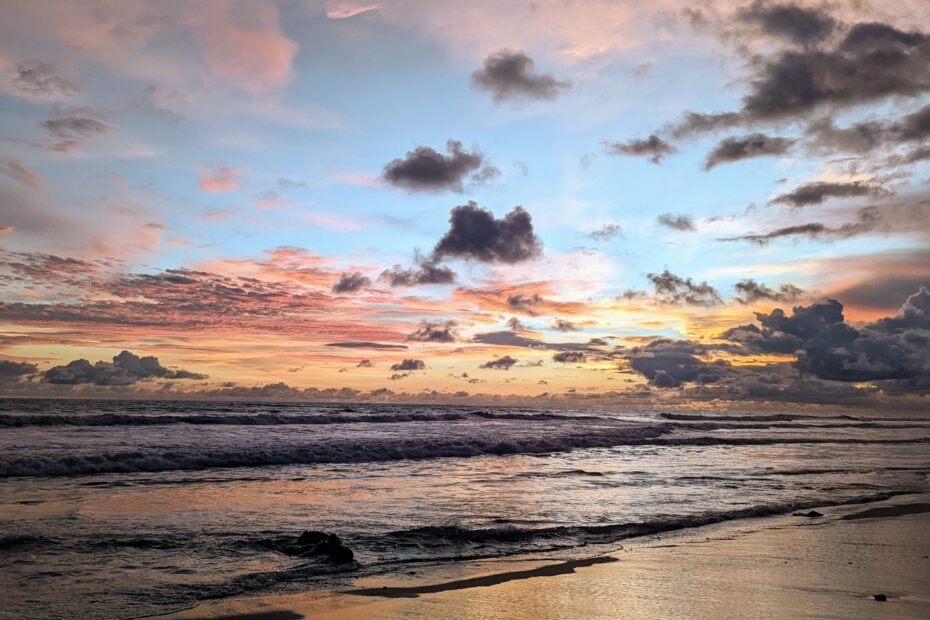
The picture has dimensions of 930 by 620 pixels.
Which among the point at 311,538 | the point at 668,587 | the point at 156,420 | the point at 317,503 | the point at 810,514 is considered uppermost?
the point at 311,538

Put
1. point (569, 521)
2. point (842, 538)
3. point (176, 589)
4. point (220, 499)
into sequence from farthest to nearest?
point (220, 499)
point (569, 521)
point (842, 538)
point (176, 589)

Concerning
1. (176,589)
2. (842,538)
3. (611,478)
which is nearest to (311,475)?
(611,478)

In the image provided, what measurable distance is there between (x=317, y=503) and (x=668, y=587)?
8550 millimetres

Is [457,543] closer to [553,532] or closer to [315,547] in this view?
[553,532]

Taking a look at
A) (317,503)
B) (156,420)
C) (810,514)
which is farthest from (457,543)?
(156,420)

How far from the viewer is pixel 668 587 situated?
7.58 metres

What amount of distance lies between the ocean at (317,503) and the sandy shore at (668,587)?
67 cm

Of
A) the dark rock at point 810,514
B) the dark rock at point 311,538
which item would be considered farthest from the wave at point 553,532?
the dark rock at point 810,514

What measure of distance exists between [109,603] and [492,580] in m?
4.44

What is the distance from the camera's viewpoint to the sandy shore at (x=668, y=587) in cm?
654

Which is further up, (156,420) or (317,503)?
(317,503)

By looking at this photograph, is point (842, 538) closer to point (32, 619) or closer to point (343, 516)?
point (343, 516)

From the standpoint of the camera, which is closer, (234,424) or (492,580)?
(492,580)

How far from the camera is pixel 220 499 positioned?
14.2m
